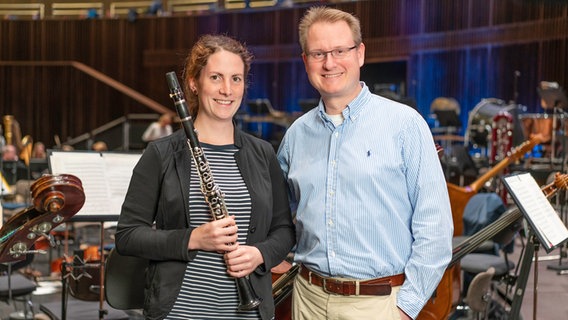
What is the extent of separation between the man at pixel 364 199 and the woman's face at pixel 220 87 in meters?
0.23

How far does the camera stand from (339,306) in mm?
2365

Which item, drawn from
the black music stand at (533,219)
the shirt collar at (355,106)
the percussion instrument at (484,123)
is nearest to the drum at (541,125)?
the percussion instrument at (484,123)

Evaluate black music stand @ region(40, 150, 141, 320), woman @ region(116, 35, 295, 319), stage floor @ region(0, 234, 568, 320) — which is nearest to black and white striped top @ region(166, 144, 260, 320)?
woman @ region(116, 35, 295, 319)

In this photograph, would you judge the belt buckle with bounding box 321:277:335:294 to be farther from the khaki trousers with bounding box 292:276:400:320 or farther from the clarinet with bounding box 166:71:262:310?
the clarinet with bounding box 166:71:262:310

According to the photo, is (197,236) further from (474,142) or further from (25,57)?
(25,57)

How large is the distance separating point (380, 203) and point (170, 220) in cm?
61

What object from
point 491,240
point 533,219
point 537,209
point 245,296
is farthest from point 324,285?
point 491,240

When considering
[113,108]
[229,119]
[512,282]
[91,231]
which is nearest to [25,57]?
[113,108]

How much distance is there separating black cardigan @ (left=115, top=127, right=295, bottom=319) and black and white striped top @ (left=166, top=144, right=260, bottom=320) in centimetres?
2

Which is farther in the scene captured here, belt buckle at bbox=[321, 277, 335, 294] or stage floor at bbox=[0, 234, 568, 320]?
stage floor at bbox=[0, 234, 568, 320]

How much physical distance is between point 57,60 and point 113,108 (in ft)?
5.91

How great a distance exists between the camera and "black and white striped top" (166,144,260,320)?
7.41 feet

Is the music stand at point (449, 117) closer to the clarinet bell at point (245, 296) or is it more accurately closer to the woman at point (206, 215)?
the woman at point (206, 215)

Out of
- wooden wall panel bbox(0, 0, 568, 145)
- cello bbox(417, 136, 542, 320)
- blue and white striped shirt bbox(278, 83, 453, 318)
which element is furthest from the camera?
wooden wall panel bbox(0, 0, 568, 145)
